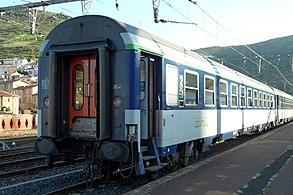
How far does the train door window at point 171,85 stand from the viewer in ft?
29.1

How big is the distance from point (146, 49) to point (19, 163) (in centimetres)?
691

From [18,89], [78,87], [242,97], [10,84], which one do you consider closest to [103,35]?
[78,87]

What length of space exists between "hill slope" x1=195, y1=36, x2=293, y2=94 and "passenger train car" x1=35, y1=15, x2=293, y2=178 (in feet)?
213

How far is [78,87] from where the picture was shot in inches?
333

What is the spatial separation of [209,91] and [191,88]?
1776 mm

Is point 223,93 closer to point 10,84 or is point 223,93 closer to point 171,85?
point 171,85

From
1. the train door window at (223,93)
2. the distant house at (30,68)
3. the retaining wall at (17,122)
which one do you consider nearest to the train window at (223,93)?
the train door window at (223,93)

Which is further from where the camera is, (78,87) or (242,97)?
(242,97)

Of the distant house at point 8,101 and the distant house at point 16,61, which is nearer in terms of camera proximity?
the distant house at point 8,101

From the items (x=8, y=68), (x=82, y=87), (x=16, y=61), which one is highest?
(x=16, y=61)

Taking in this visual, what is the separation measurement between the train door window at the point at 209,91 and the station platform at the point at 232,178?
5.94ft

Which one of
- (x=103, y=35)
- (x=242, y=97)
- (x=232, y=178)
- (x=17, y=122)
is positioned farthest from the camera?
(x=17, y=122)

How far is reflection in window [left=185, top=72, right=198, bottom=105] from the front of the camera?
10.0 metres

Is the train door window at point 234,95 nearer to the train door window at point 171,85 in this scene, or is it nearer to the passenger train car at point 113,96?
the passenger train car at point 113,96
